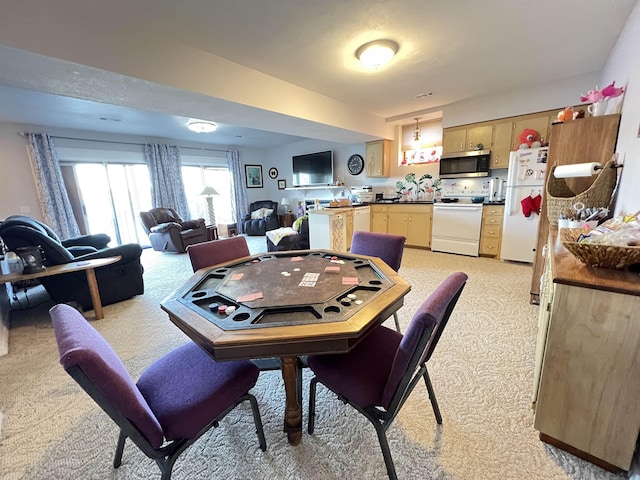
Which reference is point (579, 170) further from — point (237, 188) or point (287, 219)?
point (237, 188)

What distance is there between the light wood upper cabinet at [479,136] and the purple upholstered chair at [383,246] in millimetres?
3261

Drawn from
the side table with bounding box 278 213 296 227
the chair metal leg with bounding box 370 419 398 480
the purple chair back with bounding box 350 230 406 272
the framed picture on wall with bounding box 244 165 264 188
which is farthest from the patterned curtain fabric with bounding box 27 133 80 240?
the chair metal leg with bounding box 370 419 398 480

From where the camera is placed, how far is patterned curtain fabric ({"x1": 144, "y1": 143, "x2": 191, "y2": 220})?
577 centimetres

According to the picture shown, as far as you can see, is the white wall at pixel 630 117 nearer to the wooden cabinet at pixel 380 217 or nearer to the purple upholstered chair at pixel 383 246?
the purple upholstered chair at pixel 383 246

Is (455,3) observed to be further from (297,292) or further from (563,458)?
(563,458)

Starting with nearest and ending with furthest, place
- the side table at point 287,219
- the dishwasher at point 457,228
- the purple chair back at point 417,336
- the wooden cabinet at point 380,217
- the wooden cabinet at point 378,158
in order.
Answer: 1. the purple chair back at point 417,336
2. the dishwasher at point 457,228
3. the wooden cabinet at point 380,217
4. the wooden cabinet at point 378,158
5. the side table at point 287,219

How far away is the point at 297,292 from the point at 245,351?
1.40ft

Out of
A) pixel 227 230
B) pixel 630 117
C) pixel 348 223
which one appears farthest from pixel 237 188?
pixel 630 117

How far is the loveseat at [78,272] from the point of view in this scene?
2.37 metres

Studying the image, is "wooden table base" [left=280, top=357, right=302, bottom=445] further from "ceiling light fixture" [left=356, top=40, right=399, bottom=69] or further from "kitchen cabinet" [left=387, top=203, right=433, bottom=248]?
"kitchen cabinet" [left=387, top=203, right=433, bottom=248]

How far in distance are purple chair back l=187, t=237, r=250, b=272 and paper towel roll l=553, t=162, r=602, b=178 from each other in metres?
2.61

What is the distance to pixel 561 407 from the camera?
1.13m

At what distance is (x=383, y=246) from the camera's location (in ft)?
6.88

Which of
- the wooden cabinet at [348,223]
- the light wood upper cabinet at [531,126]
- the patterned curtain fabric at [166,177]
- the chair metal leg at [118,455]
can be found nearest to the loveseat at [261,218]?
the patterned curtain fabric at [166,177]
